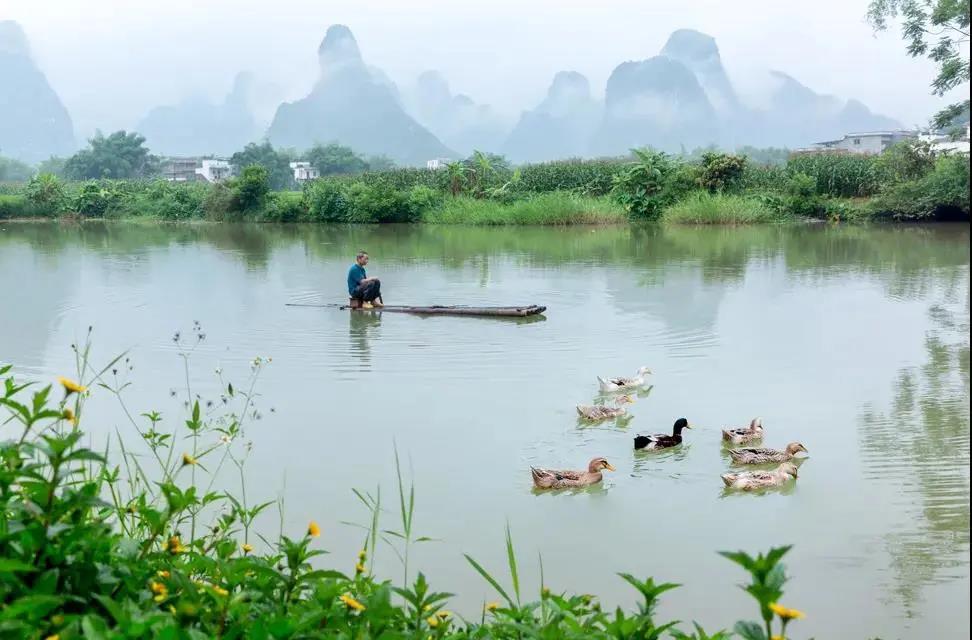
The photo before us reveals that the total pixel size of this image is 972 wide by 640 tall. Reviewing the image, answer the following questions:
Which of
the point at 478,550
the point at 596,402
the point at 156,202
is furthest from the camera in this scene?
the point at 156,202

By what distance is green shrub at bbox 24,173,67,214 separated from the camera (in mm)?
33000

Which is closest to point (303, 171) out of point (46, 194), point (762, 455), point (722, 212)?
point (46, 194)

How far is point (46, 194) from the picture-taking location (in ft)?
108

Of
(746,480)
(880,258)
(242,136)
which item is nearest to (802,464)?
(746,480)

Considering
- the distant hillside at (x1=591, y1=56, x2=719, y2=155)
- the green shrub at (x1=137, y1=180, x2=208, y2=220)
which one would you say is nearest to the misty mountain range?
the distant hillside at (x1=591, y1=56, x2=719, y2=155)

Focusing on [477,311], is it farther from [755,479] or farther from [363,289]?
[755,479]

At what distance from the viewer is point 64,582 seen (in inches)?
70.5

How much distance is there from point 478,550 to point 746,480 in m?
1.54

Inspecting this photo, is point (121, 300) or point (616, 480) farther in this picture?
point (121, 300)

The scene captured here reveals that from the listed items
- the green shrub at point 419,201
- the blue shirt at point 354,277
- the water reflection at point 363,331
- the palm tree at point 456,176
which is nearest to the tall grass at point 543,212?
the green shrub at point 419,201

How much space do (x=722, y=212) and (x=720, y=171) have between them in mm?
1882

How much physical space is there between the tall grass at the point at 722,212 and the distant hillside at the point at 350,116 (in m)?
89.4

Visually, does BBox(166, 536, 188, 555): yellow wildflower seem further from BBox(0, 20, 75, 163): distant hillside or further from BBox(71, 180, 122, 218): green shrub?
BBox(0, 20, 75, 163): distant hillside

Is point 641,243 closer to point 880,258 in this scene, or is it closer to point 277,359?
point 880,258
